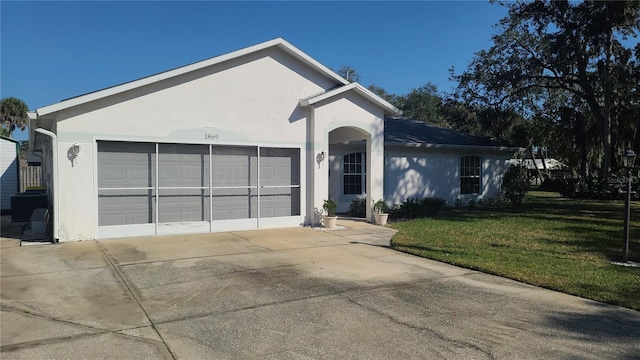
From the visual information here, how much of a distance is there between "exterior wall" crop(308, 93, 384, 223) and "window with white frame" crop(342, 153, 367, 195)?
2.63 meters

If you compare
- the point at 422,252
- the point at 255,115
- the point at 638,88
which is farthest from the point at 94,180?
the point at 638,88

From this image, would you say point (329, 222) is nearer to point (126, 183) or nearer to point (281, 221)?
point (281, 221)

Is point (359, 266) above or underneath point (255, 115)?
underneath

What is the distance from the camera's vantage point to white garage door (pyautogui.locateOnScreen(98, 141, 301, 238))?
10.3 metres

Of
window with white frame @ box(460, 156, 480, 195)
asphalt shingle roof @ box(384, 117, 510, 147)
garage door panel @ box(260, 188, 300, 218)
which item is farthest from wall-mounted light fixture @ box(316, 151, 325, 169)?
window with white frame @ box(460, 156, 480, 195)

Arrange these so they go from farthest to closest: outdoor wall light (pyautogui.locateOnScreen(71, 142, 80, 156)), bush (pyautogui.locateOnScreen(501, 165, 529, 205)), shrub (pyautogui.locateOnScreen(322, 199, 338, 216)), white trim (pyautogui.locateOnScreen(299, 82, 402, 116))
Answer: bush (pyautogui.locateOnScreen(501, 165, 529, 205))
shrub (pyautogui.locateOnScreen(322, 199, 338, 216))
white trim (pyautogui.locateOnScreen(299, 82, 402, 116))
outdoor wall light (pyautogui.locateOnScreen(71, 142, 80, 156))

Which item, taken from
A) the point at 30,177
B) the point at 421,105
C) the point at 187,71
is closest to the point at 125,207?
the point at 187,71

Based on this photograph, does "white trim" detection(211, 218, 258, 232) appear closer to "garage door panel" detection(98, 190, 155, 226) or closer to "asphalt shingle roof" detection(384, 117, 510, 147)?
"garage door panel" detection(98, 190, 155, 226)

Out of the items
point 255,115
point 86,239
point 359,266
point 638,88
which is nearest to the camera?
point 359,266

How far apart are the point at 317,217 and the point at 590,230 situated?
790 cm

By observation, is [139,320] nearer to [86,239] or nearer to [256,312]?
[256,312]

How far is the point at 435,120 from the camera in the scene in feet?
182

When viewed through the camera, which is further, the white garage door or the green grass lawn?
the white garage door

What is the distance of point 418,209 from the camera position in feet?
50.8
